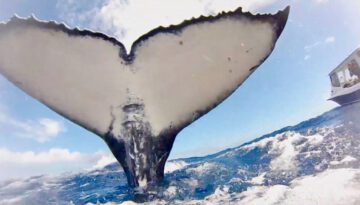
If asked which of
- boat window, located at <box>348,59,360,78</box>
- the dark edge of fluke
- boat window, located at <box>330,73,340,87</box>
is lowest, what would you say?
boat window, located at <box>330,73,340,87</box>

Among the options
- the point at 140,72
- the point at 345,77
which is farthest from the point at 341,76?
the point at 140,72

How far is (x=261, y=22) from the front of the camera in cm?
209

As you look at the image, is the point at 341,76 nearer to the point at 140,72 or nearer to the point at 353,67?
the point at 353,67

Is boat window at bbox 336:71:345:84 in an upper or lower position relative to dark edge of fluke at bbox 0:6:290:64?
lower

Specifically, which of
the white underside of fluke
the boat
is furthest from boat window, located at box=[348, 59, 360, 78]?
the white underside of fluke

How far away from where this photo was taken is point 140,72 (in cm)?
222

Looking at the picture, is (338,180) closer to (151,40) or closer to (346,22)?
(346,22)

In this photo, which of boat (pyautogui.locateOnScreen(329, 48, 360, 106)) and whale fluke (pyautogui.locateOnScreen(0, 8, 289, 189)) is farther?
boat (pyautogui.locateOnScreen(329, 48, 360, 106))

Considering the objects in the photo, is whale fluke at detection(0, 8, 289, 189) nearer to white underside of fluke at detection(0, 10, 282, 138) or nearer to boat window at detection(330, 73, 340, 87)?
white underside of fluke at detection(0, 10, 282, 138)

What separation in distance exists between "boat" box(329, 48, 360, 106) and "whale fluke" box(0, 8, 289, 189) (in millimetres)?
526

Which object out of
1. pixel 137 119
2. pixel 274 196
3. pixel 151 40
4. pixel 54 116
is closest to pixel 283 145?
pixel 274 196

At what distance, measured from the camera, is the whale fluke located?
6.80ft

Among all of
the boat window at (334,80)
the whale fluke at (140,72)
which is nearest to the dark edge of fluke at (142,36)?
the whale fluke at (140,72)

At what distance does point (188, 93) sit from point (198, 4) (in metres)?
0.49
